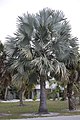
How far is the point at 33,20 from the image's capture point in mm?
22000

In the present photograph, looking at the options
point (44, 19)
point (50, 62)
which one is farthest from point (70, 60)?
point (44, 19)

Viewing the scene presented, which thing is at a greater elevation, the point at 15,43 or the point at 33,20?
the point at 33,20

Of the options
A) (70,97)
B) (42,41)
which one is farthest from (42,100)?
(42,41)

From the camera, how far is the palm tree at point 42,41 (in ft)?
69.6

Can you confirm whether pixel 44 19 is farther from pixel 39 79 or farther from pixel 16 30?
pixel 39 79

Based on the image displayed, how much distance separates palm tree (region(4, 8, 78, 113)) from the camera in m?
21.2

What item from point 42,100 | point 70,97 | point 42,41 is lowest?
point 42,100

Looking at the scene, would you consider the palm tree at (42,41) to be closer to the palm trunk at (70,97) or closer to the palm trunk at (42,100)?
the palm trunk at (42,100)

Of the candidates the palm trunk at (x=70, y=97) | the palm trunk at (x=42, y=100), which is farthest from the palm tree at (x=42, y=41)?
the palm trunk at (x=70, y=97)

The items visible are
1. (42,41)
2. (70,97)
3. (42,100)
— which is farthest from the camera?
(70,97)

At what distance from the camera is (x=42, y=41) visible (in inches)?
851

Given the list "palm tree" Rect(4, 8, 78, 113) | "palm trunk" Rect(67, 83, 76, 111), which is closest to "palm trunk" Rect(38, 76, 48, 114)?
"palm tree" Rect(4, 8, 78, 113)

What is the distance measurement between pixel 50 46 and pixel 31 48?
1336 millimetres

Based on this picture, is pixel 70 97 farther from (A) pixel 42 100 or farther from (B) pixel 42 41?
(B) pixel 42 41
